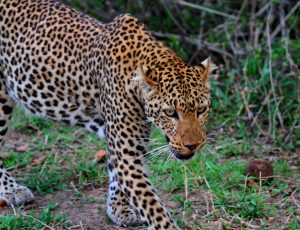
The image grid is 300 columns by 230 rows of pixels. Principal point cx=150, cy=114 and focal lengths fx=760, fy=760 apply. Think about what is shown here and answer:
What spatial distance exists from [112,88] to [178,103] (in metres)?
0.85

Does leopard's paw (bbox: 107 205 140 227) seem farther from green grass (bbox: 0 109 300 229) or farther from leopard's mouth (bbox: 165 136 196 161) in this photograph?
leopard's mouth (bbox: 165 136 196 161)

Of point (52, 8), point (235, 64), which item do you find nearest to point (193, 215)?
point (52, 8)

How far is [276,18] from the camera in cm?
1046

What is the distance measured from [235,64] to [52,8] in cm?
335

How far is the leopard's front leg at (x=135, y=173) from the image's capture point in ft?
19.7

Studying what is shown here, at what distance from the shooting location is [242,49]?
10148mm

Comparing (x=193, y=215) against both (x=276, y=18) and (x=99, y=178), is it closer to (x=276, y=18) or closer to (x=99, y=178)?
(x=99, y=178)

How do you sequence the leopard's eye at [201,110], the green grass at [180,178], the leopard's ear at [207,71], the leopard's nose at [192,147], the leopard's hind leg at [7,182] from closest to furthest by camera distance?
the leopard's nose at [192,147] → the leopard's eye at [201,110] → the leopard's ear at [207,71] → the green grass at [180,178] → the leopard's hind leg at [7,182]

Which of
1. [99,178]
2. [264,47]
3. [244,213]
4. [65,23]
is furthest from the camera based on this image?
[264,47]

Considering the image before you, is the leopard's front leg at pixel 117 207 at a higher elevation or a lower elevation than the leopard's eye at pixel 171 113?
lower

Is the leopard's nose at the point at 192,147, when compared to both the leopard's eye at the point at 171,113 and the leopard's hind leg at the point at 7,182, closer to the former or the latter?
the leopard's eye at the point at 171,113

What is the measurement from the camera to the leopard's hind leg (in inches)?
287

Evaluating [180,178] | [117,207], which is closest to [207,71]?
[117,207]

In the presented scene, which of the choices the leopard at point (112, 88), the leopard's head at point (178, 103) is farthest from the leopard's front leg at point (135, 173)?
the leopard's head at point (178, 103)
